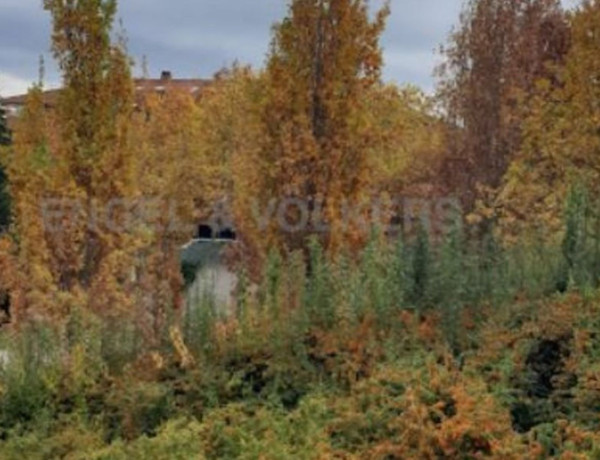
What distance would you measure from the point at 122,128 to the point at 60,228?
1.28 m

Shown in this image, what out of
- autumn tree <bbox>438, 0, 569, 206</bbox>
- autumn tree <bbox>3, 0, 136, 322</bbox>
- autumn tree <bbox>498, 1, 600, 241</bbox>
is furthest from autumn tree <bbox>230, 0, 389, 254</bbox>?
autumn tree <bbox>438, 0, 569, 206</bbox>

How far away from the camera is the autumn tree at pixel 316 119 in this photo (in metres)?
10.3

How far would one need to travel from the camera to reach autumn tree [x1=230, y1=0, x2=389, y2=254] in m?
10.3

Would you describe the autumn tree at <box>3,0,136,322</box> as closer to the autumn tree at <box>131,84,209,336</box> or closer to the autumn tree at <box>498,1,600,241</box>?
the autumn tree at <box>131,84,209,336</box>

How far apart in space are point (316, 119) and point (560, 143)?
423 centimetres

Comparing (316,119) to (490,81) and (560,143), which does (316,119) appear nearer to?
(560,143)

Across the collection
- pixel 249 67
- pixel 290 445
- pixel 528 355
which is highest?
pixel 249 67

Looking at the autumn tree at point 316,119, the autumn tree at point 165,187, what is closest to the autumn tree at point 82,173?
the autumn tree at point 165,187

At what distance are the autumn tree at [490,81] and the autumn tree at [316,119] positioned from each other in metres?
6.01

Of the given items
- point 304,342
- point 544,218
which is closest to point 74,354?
point 304,342

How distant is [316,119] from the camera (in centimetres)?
1048

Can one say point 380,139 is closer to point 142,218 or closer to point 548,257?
point 548,257

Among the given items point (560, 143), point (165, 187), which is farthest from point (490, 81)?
point (165, 187)

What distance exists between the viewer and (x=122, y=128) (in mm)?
10516
